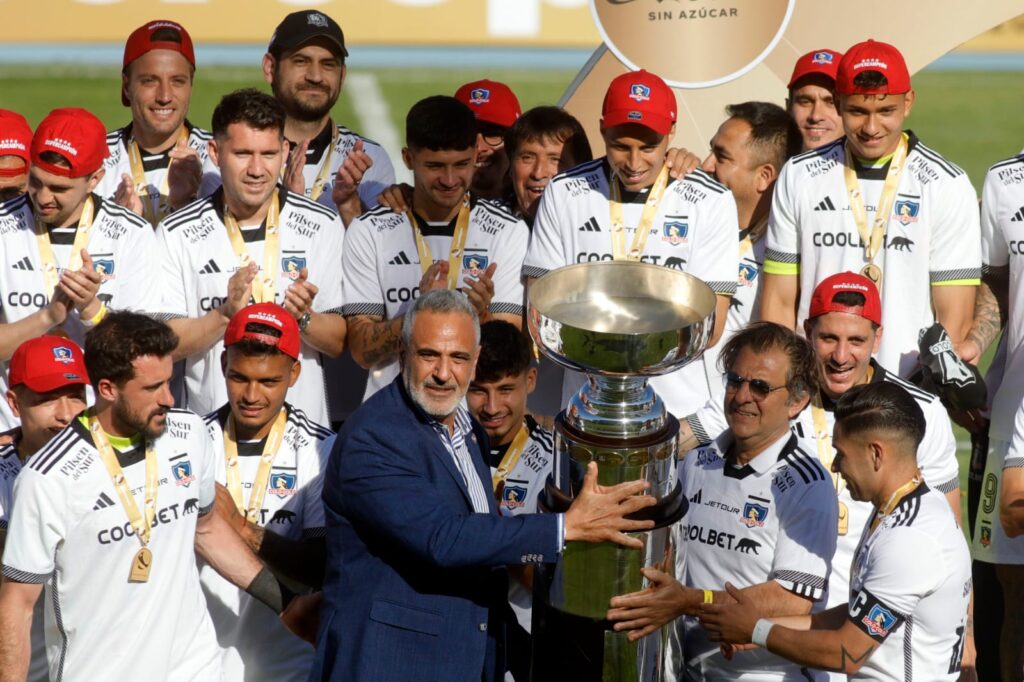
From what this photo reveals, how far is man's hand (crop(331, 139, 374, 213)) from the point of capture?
22.9 ft

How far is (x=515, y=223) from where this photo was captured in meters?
6.69

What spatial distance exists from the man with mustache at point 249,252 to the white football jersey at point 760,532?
73.7 inches

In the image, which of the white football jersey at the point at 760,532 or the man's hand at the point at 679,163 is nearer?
the white football jersey at the point at 760,532

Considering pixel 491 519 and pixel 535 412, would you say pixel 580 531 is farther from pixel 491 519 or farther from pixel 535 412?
pixel 535 412

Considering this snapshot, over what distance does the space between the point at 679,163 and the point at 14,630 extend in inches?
130

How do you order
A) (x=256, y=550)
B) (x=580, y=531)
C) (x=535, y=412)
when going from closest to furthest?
(x=580, y=531)
(x=256, y=550)
(x=535, y=412)

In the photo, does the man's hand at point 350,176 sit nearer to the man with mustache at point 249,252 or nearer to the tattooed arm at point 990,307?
the man with mustache at point 249,252

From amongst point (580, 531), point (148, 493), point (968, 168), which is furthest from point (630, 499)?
point (968, 168)

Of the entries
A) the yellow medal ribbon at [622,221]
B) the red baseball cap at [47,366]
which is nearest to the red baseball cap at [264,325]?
the red baseball cap at [47,366]

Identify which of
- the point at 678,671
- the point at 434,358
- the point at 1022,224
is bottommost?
the point at 678,671

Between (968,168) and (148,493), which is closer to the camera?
(148,493)

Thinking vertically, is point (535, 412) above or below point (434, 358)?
below

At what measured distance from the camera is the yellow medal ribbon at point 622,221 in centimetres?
642

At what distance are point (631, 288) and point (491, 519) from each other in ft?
2.62
